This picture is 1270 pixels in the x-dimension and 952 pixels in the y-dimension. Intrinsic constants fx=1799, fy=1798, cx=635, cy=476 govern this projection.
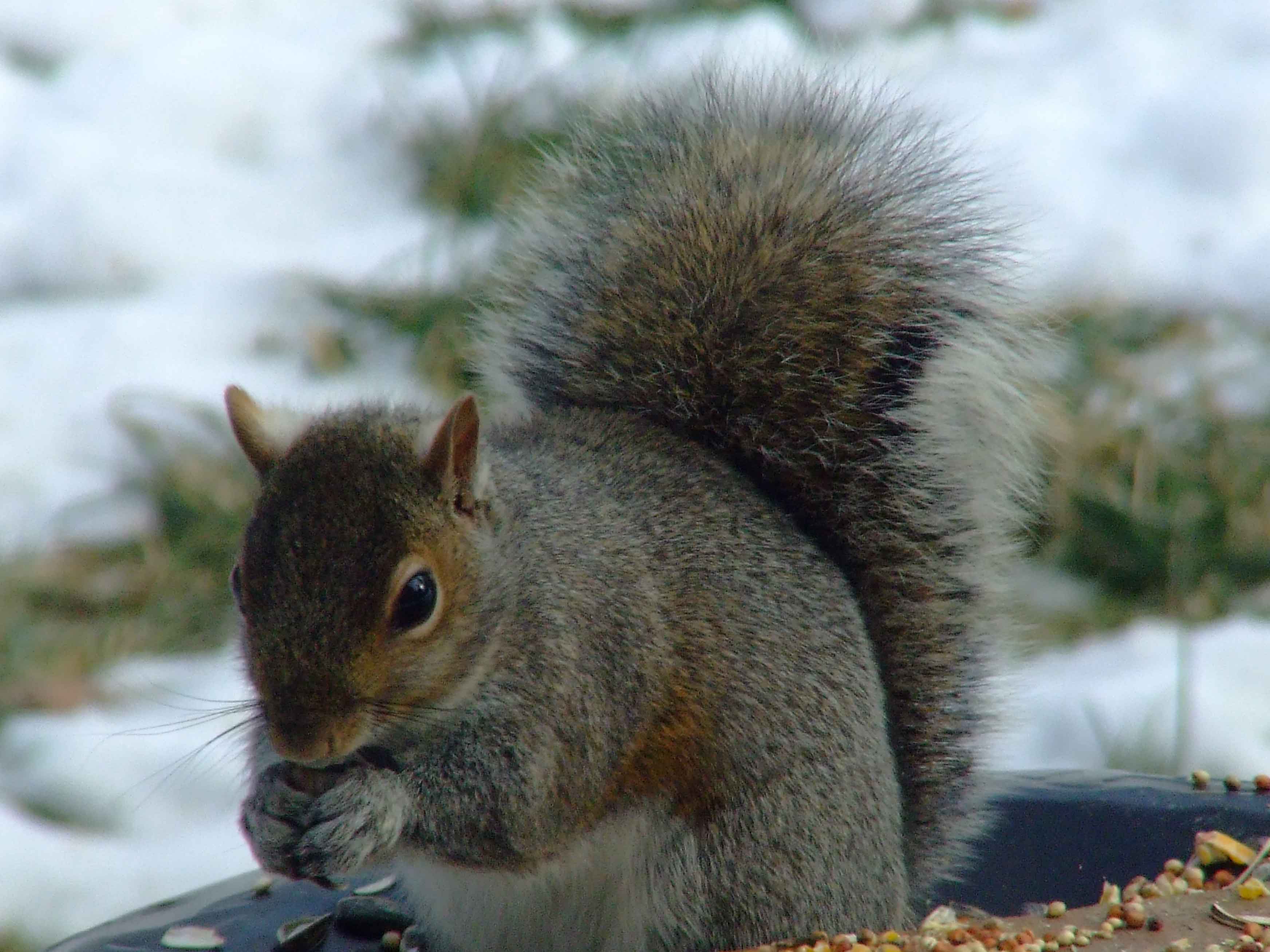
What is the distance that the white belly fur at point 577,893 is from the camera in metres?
1.37

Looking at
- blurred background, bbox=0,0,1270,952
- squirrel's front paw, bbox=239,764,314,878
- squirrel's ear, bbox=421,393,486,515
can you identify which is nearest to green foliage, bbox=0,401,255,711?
blurred background, bbox=0,0,1270,952

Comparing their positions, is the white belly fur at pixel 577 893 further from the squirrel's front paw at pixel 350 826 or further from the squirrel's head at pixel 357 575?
the squirrel's head at pixel 357 575

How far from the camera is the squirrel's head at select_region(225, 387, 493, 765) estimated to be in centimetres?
117

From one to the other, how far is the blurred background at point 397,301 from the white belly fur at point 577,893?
1.28 feet

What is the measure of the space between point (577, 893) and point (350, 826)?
240mm

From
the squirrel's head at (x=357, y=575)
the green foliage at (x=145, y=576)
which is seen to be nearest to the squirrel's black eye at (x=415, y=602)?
the squirrel's head at (x=357, y=575)

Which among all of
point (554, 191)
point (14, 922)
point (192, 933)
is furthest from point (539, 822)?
point (14, 922)

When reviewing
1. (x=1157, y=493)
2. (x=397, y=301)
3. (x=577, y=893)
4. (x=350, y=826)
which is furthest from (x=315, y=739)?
(x=397, y=301)

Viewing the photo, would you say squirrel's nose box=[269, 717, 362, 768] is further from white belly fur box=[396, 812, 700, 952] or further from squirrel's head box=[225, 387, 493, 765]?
white belly fur box=[396, 812, 700, 952]

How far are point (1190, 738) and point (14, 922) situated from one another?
142cm

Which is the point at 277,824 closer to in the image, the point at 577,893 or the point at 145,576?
the point at 577,893

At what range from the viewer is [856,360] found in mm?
→ 1514

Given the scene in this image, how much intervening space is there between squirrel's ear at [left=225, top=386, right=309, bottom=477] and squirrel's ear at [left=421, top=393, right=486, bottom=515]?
11 centimetres

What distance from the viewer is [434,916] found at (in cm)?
146
